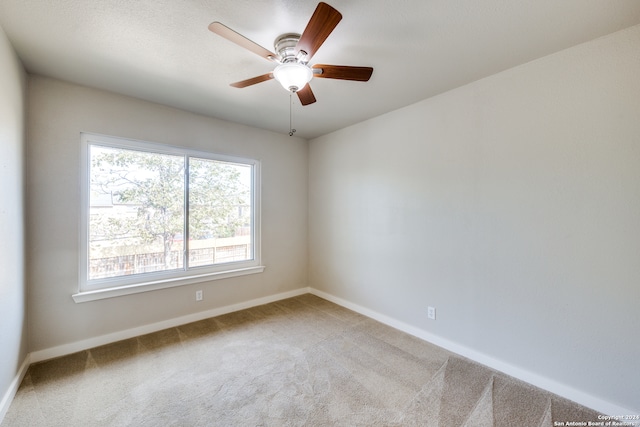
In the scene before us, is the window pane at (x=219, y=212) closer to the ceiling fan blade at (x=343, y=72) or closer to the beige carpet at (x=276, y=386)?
the beige carpet at (x=276, y=386)

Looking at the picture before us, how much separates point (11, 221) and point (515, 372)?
4078 millimetres

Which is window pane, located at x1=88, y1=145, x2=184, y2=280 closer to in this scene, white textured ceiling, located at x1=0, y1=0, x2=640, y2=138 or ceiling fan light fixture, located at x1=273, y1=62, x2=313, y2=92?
white textured ceiling, located at x1=0, y1=0, x2=640, y2=138

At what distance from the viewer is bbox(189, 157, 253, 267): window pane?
126 inches

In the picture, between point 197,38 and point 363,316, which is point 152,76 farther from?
point 363,316

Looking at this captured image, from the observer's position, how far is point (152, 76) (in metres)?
2.29

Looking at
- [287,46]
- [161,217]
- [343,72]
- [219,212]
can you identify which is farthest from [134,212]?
[343,72]

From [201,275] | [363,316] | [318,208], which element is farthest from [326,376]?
[318,208]

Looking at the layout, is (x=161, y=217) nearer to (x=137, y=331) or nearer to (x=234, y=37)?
(x=137, y=331)

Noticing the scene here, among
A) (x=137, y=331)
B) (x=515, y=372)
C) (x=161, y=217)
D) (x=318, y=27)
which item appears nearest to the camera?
(x=318, y=27)

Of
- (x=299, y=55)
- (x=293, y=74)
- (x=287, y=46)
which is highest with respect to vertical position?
(x=287, y=46)

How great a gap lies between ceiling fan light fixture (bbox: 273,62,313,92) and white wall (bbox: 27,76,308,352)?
1.92 m

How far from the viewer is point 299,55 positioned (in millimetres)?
1646

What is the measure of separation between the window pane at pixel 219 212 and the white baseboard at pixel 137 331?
0.62 metres

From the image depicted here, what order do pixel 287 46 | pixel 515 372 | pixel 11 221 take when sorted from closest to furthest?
pixel 287 46, pixel 11 221, pixel 515 372
